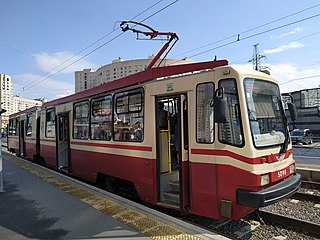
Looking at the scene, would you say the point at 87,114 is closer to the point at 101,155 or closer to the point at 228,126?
the point at 101,155

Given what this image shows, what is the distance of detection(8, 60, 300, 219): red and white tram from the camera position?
14.0 feet

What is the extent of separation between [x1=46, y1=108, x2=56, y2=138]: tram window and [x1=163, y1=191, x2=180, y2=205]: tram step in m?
6.55

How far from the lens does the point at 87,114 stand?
7852 millimetres

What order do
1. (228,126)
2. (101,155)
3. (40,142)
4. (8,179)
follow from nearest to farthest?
(228,126) → (101,155) → (8,179) → (40,142)

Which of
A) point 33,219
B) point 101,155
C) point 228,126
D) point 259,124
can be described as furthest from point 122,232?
point 101,155

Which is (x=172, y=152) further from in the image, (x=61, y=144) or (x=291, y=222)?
(x=61, y=144)

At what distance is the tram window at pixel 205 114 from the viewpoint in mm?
4617

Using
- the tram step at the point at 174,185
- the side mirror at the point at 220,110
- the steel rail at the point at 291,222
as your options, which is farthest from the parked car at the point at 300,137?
the side mirror at the point at 220,110

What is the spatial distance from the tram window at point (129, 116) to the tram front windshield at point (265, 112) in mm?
2206

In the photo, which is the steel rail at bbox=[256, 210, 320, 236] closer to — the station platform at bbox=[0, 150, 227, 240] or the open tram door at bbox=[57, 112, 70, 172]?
the station platform at bbox=[0, 150, 227, 240]

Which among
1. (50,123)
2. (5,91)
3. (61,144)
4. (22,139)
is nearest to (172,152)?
(61,144)

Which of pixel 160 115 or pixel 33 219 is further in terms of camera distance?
pixel 160 115

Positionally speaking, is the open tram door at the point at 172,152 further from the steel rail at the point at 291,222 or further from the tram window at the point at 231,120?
the steel rail at the point at 291,222

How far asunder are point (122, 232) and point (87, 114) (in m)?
4.42
